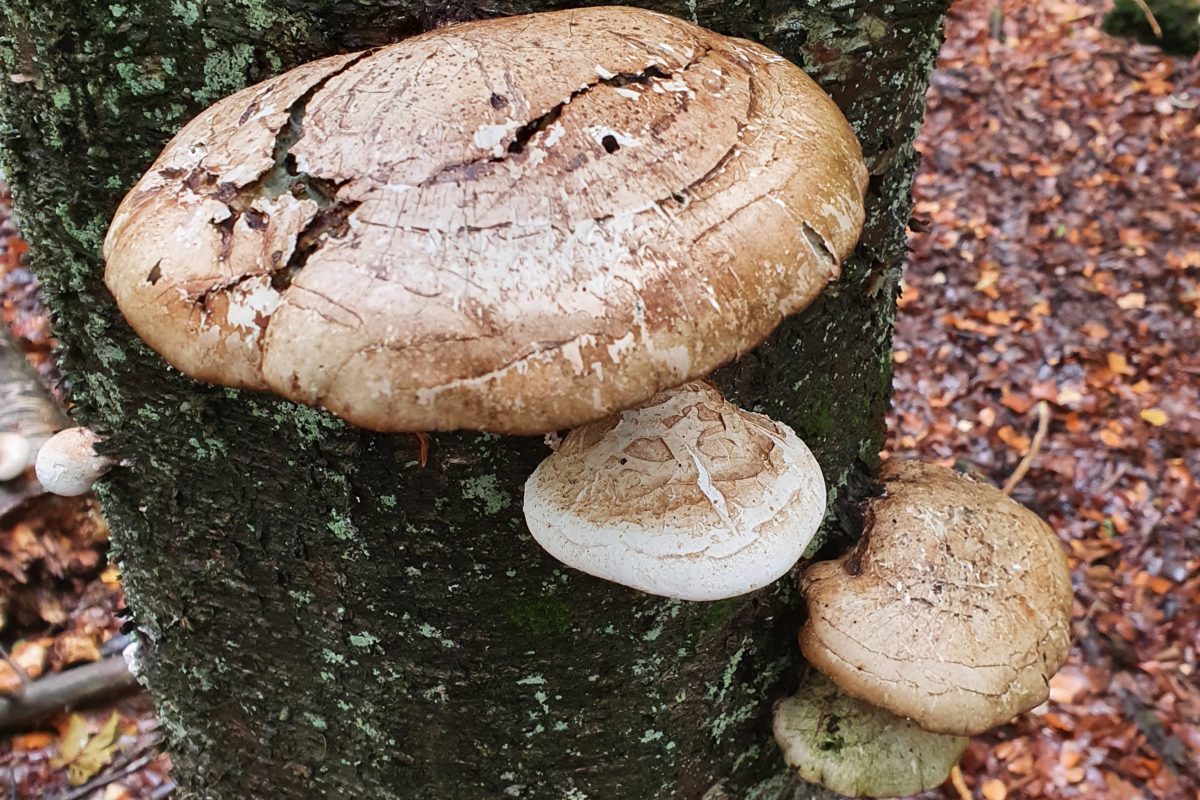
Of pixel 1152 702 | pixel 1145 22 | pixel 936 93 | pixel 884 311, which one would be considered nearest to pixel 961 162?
pixel 936 93

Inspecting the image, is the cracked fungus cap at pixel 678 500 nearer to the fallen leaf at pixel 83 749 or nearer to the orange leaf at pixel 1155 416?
the fallen leaf at pixel 83 749

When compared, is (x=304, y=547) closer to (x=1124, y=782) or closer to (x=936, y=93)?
(x=1124, y=782)

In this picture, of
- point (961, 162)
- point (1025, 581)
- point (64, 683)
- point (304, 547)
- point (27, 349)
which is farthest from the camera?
point (961, 162)

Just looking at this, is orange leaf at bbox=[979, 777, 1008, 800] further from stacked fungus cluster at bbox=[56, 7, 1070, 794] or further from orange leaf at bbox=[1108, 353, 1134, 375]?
stacked fungus cluster at bbox=[56, 7, 1070, 794]

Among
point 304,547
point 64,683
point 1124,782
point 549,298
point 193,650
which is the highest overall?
point 549,298

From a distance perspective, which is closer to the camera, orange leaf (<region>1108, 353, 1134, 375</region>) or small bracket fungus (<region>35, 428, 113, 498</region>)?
small bracket fungus (<region>35, 428, 113, 498</region>)

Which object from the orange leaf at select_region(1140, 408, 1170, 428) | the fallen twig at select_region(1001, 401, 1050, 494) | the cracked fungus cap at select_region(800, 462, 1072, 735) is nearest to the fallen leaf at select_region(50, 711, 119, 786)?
the cracked fungus cap at select_region(800, 462, 1072, 735)
